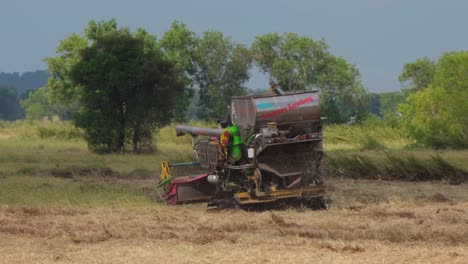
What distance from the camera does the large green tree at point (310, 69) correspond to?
2685 inches

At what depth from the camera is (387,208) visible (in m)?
15.9

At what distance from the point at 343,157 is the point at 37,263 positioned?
1469 centimetres

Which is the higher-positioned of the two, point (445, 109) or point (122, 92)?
point (122, 92)

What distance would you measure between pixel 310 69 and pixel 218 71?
7.12 meters

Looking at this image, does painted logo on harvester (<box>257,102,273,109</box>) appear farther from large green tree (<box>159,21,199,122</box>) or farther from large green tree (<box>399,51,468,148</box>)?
large green tree (<box>159,21,199,122</box>)

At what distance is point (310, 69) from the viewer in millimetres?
70125

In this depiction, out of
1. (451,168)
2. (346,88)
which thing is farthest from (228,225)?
(346,88)

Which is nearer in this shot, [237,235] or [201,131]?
[237,235]

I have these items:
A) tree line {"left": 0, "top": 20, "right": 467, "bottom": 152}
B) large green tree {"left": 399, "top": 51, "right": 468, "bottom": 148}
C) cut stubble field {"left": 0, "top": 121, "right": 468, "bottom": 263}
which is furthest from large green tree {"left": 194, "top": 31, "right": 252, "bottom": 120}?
cut stubble field {"left": 0, "top": 121, "right": 468, "bottom": 263}

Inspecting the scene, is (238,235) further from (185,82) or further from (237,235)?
(185,82)

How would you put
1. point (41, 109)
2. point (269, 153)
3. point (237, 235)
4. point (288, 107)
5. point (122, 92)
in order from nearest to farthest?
point (237, 235)
point (288, 107)
point (269, 153)
point (122, 92)
point (41, 109)

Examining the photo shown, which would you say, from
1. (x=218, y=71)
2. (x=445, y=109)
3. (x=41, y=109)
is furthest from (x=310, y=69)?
(x=41, y=109)

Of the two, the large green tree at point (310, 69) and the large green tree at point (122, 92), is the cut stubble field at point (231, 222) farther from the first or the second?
the large green tree at point (310, 69)

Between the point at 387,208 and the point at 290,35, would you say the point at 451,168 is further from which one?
the point at 290,35
